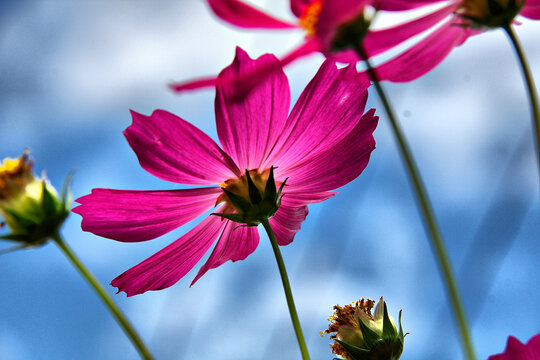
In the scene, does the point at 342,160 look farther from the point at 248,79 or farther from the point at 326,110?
the point at 248,79

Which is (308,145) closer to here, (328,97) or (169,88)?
(328,97)

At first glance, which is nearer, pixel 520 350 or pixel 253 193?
pixel 520 350

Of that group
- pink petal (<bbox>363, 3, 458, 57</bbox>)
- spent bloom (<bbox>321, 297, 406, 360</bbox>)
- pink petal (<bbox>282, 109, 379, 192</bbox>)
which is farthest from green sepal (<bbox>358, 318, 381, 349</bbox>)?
pink petal (<bbox>363, 3, 458, 57</bbox>)

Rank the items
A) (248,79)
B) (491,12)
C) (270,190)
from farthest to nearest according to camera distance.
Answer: (270,190) < (491,12) < (248,79)

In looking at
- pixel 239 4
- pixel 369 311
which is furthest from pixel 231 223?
pixel 239 4

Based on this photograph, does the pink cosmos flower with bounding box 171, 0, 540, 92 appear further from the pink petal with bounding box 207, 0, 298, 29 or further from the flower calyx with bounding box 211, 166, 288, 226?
the flower calyx with bounding box 211, 166, 288, 226

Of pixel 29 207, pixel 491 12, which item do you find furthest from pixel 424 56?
pixel 29 207
